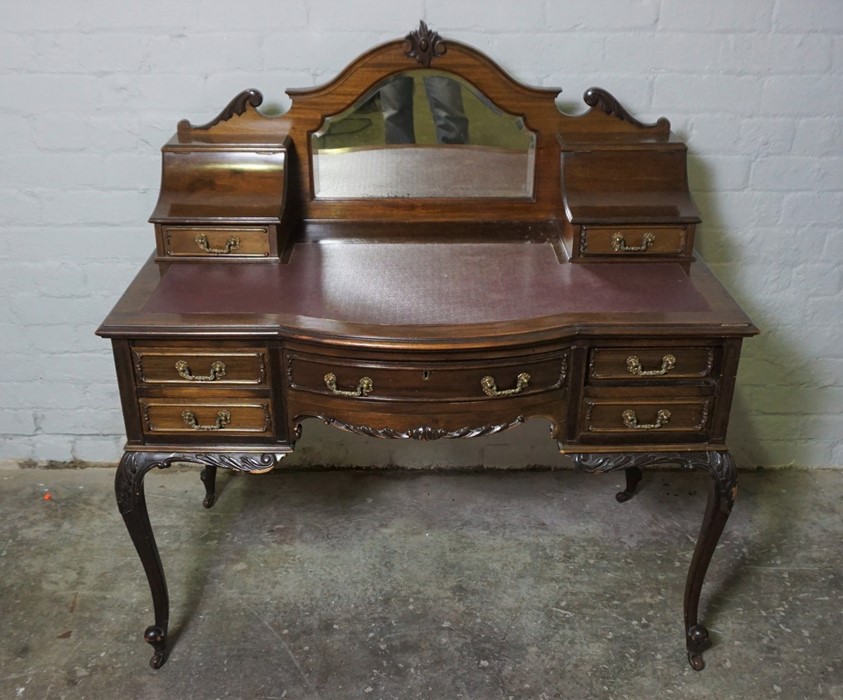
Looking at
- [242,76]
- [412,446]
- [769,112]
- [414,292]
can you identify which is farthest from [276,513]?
[769,112]

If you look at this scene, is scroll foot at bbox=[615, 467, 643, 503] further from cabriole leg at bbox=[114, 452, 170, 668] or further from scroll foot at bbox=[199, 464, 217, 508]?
cabriole leg at bbox=[114, 452, 170, 668]

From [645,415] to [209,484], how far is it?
1.50m

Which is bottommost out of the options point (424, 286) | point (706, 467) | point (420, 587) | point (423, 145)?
point (420, 587)

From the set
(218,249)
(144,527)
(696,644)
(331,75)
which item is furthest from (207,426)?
(696,644)

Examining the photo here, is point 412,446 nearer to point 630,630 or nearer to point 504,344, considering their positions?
point 630,630

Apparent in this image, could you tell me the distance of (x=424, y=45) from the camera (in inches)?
92.6

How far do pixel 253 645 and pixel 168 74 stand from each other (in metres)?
1.59

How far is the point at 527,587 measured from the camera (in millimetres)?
2701

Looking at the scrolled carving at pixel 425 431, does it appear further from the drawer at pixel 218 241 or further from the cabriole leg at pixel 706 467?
the drawer at pixel 218 241

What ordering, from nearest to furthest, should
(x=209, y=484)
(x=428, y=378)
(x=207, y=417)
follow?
(x=428, y=378) < (x=207, y=417) < (x=209, y=484)

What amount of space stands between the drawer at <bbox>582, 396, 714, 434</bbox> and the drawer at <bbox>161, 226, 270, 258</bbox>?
36.0 inches

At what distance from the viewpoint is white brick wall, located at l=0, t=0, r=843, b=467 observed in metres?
2.48

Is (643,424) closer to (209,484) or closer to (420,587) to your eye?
(420,587)

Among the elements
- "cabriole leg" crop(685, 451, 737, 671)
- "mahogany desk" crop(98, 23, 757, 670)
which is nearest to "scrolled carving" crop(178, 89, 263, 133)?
"mahogany desk" crop(98, 23, 757, 670)
